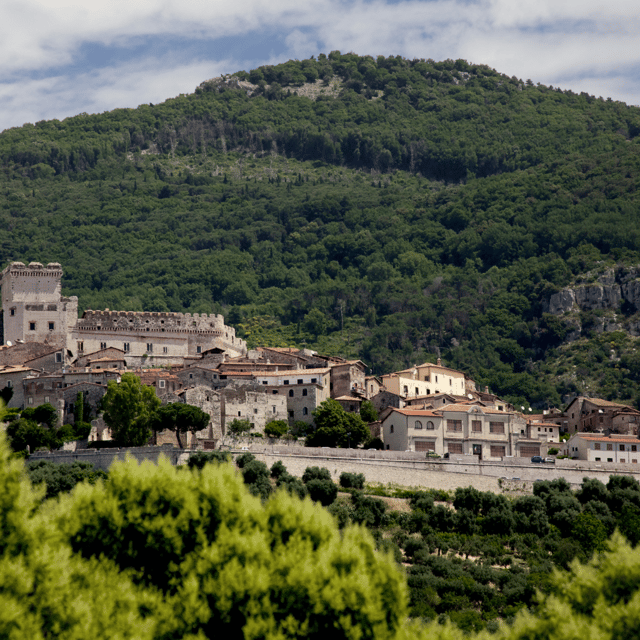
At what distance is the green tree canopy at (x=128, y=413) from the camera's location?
7600cm

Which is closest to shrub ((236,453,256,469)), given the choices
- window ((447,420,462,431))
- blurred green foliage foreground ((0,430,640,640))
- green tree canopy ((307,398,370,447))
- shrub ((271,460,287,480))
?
shrub ((271,460,287,480))

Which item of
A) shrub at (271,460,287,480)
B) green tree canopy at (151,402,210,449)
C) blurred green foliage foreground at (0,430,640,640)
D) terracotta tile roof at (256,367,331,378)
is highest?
terracotta tile roof at (256,367,331,378)

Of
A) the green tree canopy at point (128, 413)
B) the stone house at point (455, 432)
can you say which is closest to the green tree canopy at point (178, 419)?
the green tree canopy at point (128, 413)

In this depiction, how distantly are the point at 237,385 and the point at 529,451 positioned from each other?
23.6 metres

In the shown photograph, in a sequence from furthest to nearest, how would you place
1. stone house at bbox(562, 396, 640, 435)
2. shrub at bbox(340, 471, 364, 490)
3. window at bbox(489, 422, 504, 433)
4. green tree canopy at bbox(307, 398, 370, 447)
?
stone house at bbox(562, 396, 640, 435) < window at bbox(489, 422, 504, 433) < green tree canopy at bbox(307, 398, 370, 447) < shrub at bbox(340, 471, 364, 490)

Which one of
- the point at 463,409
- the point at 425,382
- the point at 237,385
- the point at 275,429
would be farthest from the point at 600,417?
the point at 237,385

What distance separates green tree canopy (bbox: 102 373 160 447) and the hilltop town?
11.0 feet

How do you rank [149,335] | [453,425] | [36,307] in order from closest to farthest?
[453,425], [36,307], [149,335]

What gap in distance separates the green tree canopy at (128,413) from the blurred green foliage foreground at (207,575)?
38635 millimetres

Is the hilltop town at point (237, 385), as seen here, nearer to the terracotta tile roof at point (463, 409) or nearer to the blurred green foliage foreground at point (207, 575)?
the terracotta tile roof at point (463, 409)

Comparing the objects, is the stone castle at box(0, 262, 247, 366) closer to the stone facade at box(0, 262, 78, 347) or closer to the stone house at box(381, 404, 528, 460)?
the stone facade at box(0, 262, 78, 347)

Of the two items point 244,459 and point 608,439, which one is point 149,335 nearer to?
point 244,459

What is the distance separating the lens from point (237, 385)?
284 ft

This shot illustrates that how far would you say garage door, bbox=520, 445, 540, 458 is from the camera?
275ft
